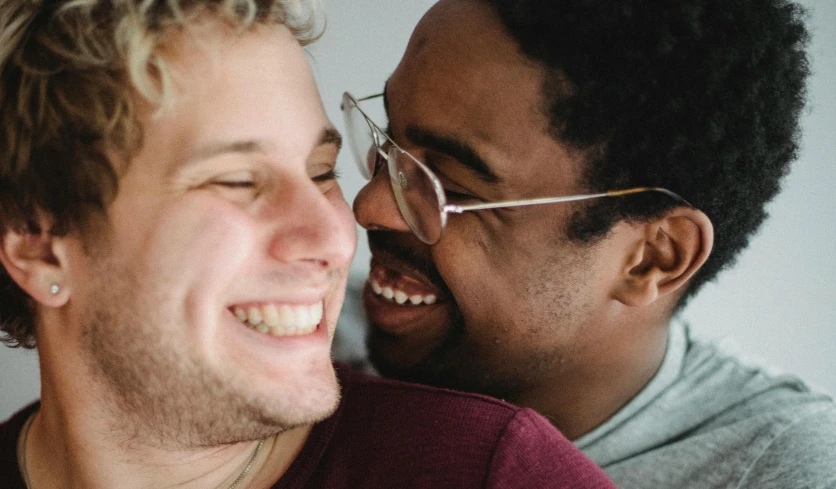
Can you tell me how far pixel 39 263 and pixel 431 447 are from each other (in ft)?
2.25

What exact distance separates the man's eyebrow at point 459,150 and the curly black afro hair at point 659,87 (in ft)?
0.46

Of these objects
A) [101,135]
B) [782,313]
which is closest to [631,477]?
[782,313]

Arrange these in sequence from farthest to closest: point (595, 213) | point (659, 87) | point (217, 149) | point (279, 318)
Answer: point (595, 213)
point (659, 87)
point (279, 318)
point (217, 149)

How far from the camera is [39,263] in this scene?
120cm

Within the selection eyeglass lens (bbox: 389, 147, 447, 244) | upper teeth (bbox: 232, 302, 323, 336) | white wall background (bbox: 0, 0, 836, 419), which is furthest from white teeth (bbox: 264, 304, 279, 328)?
white wall background (bbox: 0, 0, 836, 419)

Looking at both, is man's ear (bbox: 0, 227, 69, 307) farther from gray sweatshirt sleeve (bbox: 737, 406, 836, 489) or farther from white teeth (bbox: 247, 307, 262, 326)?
gray sweatshirt sleeve (bbox: 737, 406, 836, 489)

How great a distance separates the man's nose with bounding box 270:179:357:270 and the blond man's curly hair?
0.23 meters

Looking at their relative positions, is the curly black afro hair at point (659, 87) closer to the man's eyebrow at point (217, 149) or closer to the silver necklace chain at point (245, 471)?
the man's eyebrow at point (217, 149)

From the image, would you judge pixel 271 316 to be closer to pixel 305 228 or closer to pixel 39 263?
pixel 305 228

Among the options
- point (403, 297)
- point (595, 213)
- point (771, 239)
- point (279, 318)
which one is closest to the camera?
point (279, 318)

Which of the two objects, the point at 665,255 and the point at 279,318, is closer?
the point at 279,318

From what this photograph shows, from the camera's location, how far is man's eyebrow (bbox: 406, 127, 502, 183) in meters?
1.38

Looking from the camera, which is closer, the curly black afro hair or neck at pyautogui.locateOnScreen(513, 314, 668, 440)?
the curly black afro hair

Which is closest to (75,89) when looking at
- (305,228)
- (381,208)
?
(305,228)
